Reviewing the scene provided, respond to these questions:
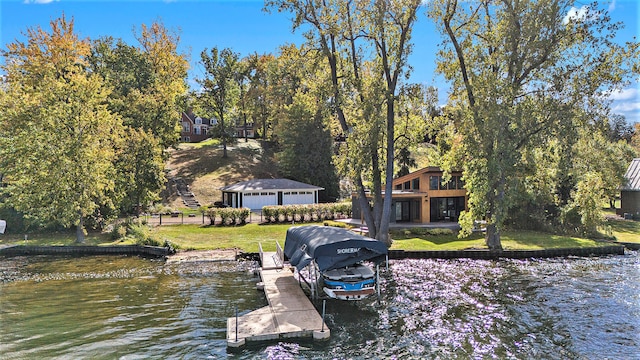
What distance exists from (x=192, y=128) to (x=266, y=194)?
145 feet

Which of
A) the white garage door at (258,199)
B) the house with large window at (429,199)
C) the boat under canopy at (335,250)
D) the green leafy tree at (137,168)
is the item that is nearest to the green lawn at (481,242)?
the house with large window at (429,199)

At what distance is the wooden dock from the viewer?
13141 mm

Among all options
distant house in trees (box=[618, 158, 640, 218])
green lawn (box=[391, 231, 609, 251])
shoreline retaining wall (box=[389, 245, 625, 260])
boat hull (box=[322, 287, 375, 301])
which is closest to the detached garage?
green lawn (box=[391, 231, 609, 251])

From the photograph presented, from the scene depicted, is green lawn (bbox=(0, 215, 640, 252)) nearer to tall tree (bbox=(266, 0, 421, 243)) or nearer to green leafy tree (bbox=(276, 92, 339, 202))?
tall tree (bbox=(266, 0, 421, 243))

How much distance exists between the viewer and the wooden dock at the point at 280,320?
13141 millimetres

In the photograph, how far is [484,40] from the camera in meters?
28.4

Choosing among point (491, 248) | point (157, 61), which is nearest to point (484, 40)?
point (491, 248)

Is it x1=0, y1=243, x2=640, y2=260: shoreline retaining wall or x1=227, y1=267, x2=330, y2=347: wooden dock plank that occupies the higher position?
x1=0, y1=243, x2=640, y2=260: shoreline retaining wall

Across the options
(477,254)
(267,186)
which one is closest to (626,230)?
(477,254)

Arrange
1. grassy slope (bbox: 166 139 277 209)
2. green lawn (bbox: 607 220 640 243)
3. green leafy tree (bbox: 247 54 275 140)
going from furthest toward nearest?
green leafy tree (bbox: 247 54 275 140) → grassy slope (bbox: 166 139 277 209) → green lawn (bbox: 607 220 640 243)

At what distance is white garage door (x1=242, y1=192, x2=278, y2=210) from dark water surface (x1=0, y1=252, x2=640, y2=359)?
23807 millimetres

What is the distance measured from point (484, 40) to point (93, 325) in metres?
27.8

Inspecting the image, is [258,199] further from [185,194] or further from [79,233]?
[79,233]

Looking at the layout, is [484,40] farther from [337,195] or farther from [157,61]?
[157,61]
